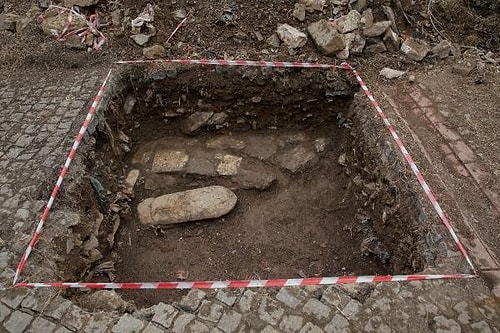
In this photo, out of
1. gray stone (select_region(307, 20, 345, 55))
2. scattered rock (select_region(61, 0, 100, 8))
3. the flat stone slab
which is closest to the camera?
the flat stone slab

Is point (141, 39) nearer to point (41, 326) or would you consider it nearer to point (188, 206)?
point (188, 206)

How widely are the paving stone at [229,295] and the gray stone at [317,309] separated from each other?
62 centimetres

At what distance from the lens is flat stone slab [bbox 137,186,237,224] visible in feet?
18.9

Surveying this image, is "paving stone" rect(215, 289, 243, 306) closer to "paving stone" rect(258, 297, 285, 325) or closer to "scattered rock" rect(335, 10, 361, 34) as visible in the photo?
"paving stone" rect(258, 297, 285, 325)

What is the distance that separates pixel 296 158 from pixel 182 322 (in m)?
3.59

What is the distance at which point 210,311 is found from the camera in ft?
12.1

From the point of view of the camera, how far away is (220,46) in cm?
686

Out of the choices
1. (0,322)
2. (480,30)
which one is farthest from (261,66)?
(0,322)

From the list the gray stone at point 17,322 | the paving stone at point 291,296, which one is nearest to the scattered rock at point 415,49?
the paving stone at point 291,296

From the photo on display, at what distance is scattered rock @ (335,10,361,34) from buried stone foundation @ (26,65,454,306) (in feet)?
2.83

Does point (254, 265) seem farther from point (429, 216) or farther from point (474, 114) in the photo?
point (474, 114)

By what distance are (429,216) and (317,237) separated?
166 cm

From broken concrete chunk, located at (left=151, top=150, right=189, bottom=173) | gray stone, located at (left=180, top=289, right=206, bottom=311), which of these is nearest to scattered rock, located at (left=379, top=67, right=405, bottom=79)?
broken concrete chunk, located at (left=151, top=150, right=189, bottom=173)

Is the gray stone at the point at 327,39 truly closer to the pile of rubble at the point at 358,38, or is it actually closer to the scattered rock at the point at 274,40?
the pile of rubble at the point at 358,38
